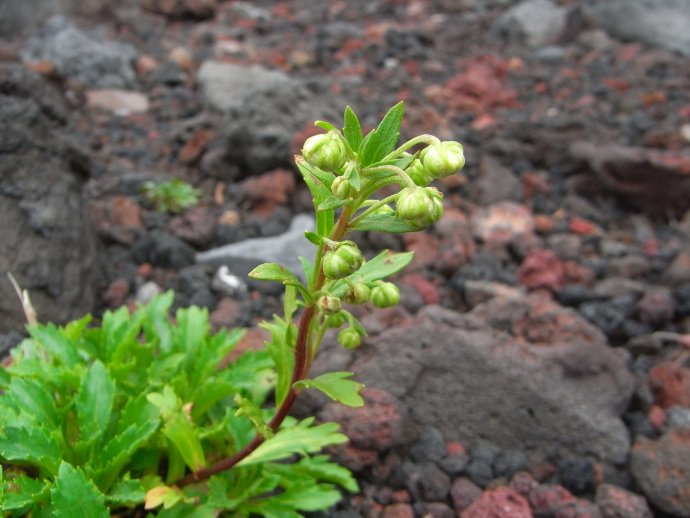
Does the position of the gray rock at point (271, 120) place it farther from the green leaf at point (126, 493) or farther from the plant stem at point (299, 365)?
the green leaf at point (126, 493)

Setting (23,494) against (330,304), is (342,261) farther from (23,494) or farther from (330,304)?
(23,494)

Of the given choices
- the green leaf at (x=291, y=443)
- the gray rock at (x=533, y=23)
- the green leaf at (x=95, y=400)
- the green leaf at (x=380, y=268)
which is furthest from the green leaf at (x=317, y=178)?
the gray rock at (x=533, y=23)

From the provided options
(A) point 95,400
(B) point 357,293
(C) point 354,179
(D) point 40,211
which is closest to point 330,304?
(B) point 357,293

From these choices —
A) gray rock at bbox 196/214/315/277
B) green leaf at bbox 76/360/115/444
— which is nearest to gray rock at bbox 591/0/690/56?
gray rock at bbox 196/214/315/277

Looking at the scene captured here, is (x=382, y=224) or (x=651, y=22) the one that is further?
(x=651, y=22)

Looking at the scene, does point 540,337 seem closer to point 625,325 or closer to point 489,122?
point 625,325
